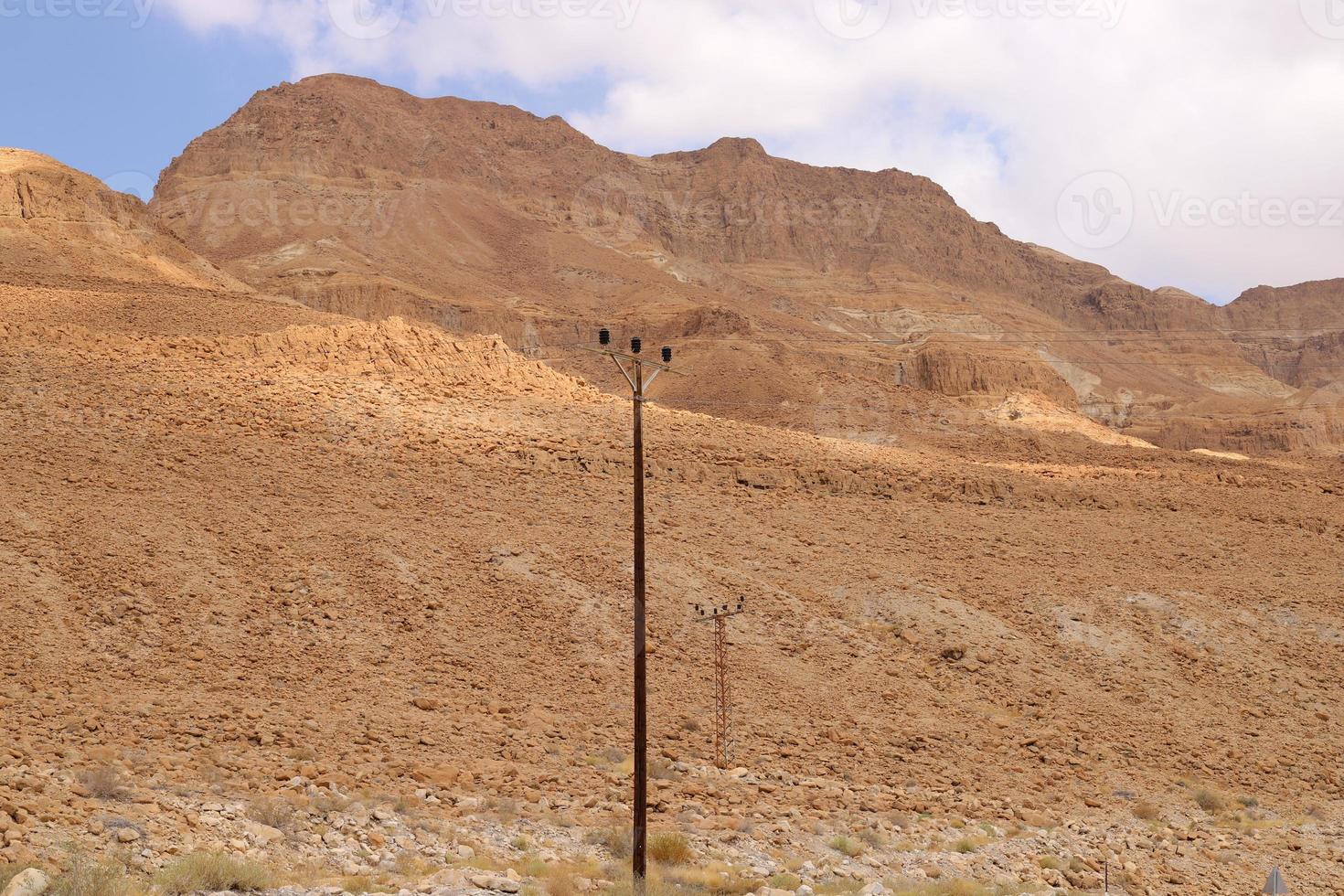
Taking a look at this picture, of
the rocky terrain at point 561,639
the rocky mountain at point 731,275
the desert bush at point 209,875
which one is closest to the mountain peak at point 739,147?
the rocky mountain at point 731,275

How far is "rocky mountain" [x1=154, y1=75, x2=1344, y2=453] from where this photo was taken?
225ft

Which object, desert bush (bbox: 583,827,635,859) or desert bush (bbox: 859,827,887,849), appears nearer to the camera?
desert bush (bbox: 583,827,635,859)

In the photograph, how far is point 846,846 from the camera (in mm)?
16797

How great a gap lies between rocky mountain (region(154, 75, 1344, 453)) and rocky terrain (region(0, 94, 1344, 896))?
2016 centimetres

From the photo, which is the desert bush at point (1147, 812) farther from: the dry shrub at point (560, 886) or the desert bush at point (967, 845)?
the dry shrub at point (560, 886)

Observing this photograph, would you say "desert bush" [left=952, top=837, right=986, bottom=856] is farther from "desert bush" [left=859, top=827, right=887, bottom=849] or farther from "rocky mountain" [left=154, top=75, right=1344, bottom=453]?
"rocky mountain" [left=154, top=75, right=1344, bottom=453]

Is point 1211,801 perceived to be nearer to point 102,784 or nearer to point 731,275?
point 102,784

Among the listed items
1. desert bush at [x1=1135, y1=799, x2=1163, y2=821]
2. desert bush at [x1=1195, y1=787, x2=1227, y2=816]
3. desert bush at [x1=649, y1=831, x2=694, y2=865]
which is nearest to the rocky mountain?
desert bush at [x1=1195, y1=787, x2=1227, y2=816]

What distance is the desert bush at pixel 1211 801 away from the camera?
2134cm

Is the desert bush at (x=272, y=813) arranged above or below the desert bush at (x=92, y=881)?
below

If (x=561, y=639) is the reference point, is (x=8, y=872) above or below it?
below

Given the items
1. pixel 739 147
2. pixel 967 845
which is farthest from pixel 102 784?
pixel 739 147

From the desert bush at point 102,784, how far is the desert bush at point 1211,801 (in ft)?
55.1

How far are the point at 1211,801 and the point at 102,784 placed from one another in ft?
56.4
